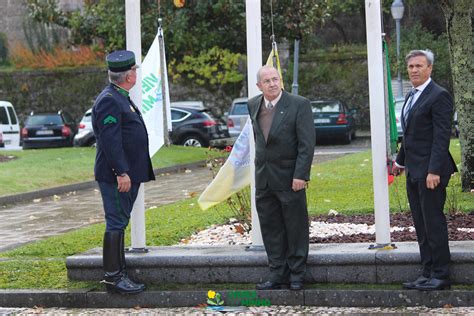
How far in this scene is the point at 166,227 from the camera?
12727mm

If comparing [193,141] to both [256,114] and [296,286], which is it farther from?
[296,286]

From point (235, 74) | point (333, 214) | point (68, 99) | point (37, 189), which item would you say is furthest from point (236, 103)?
point (333, 214)

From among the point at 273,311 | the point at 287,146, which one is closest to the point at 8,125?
the point at 287,146

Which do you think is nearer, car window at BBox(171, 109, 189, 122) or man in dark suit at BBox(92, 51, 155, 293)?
man in dark suit at BBox(92, 51, 155, 293)

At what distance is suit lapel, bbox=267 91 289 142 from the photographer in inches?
337

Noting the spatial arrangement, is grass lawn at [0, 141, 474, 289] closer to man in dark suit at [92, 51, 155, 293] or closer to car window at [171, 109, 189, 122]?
man in dark suit at [92, 51, 155, 293]

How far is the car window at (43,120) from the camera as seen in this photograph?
38.5 meters

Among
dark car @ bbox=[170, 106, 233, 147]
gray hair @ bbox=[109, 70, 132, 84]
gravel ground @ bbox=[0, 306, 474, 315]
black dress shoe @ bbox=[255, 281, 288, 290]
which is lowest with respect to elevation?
gravel ground @ bbox=[0, 306, 474, 315]

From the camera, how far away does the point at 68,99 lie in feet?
157

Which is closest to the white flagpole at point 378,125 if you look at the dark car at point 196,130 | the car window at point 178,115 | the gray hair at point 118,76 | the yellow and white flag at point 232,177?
the yellow and white flag at point 232,177

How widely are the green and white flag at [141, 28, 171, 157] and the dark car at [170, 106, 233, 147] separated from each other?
76.1 feet

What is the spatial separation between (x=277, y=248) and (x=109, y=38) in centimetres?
2195

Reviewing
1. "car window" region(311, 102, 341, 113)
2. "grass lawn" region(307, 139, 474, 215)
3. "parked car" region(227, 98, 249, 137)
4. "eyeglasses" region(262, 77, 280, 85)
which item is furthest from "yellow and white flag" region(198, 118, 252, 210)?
"car window" region(311, 102, 341, 113)

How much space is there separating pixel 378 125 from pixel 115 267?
8.34ft
